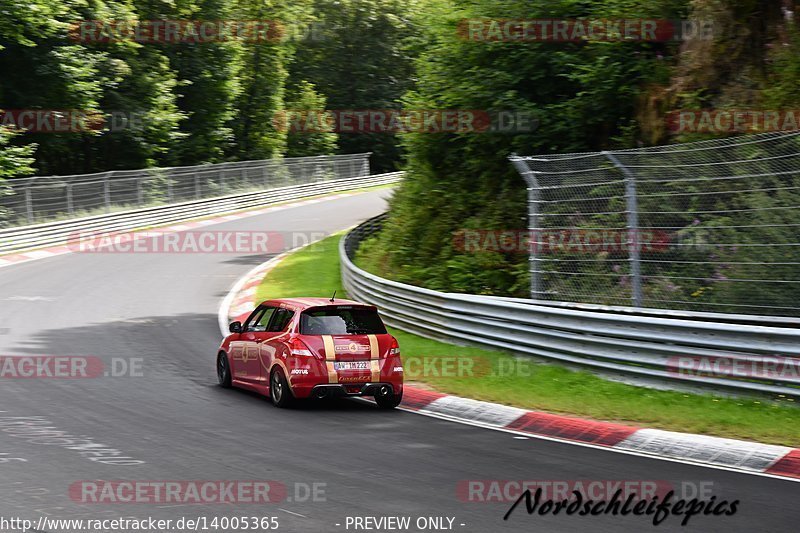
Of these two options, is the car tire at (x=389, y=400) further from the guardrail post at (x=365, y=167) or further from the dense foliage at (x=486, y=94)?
the guardrail post at (x=365, y=167)

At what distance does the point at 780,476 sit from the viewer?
8.16 m

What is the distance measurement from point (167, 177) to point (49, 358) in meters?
26.2

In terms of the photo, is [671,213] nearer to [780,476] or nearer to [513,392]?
[513,392]

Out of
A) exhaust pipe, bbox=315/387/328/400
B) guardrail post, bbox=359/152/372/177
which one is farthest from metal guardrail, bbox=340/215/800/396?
guardrail post, bbox=359/152/372/177

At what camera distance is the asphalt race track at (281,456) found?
7031 millimetres

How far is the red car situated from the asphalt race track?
291mm

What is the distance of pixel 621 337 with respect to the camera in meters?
12.5

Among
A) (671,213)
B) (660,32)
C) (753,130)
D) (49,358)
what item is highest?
(660,32)

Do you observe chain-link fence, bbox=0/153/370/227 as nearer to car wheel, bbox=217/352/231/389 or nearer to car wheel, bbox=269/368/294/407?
car wheel, bbox=217/352/231/389

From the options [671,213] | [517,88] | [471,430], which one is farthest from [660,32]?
[471,430]

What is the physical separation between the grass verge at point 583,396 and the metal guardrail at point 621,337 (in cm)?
19

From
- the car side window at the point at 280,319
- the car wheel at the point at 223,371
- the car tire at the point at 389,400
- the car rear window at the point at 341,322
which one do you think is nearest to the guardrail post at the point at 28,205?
the car wheel at the point at 223,371

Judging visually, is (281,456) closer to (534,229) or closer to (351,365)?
(351,365)

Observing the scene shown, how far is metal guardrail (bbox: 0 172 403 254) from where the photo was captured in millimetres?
30953
